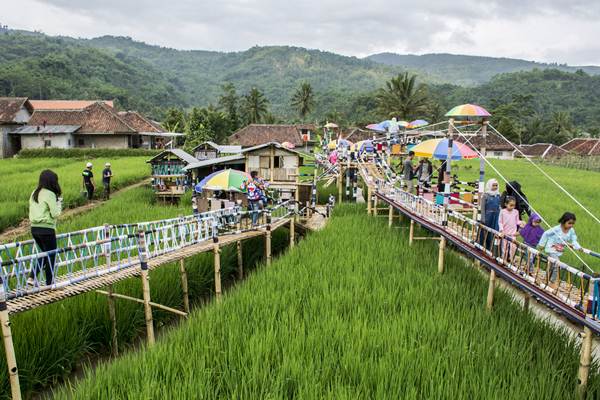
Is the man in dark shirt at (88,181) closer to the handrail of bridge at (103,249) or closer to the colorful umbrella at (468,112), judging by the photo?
the handrail of bridge at (103,249)

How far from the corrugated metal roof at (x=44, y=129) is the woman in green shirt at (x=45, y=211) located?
3347 cm

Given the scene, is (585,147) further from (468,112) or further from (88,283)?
(88,283)

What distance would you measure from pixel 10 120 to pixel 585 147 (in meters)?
60.4

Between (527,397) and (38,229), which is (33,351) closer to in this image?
(38,229)

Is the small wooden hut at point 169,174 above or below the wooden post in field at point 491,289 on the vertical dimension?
above

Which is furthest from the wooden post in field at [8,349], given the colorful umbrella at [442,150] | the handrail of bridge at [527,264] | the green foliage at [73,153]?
the green foliage at [73,153]

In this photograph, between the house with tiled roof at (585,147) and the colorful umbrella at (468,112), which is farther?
the house with tiled roof at (585,147)

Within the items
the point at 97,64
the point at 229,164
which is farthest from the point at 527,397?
the point at 97,64

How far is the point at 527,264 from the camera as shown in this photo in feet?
20.7

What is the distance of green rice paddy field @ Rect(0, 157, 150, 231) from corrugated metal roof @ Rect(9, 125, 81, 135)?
4058 millimetres

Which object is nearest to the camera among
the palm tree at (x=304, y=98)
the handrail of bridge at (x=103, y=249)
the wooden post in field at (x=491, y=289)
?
the handrail of bridge at (x=103, y=249)

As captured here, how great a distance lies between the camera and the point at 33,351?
621 cm

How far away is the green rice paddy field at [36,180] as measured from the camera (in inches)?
583

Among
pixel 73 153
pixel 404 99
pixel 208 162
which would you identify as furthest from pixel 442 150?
pixel 73 153
